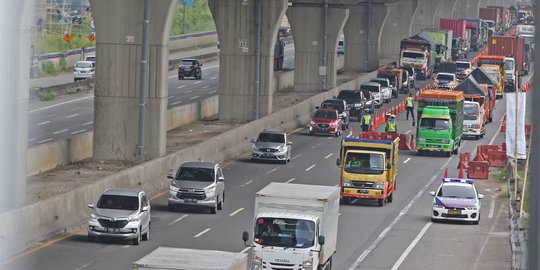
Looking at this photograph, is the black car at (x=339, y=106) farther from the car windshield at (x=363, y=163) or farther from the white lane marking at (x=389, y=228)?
the car windshield at (x=363, y=163)

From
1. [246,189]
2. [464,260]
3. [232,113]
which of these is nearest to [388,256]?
[464,260]

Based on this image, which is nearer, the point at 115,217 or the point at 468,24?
the point at 115,217

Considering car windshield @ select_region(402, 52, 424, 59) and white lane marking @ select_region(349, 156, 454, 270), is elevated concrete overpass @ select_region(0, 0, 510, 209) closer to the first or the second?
car windshield @ select_region(402, 52, 424, 59)

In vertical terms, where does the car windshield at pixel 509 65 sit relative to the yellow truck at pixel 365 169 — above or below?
above

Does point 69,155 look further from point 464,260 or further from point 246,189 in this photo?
point 464,260

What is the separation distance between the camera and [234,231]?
124 feet

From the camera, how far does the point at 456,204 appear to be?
4259 cm

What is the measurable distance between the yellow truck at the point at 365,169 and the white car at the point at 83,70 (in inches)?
2186

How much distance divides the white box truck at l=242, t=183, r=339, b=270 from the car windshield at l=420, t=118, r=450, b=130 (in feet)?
112

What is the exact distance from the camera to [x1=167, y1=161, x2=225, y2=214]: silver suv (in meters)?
41.2

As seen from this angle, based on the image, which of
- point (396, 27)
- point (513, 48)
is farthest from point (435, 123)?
point (396, 27)

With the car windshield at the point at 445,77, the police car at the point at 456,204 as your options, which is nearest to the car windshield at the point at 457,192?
the police car at the point at 456,204

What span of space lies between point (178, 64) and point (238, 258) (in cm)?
10232

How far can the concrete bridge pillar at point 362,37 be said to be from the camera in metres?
117
